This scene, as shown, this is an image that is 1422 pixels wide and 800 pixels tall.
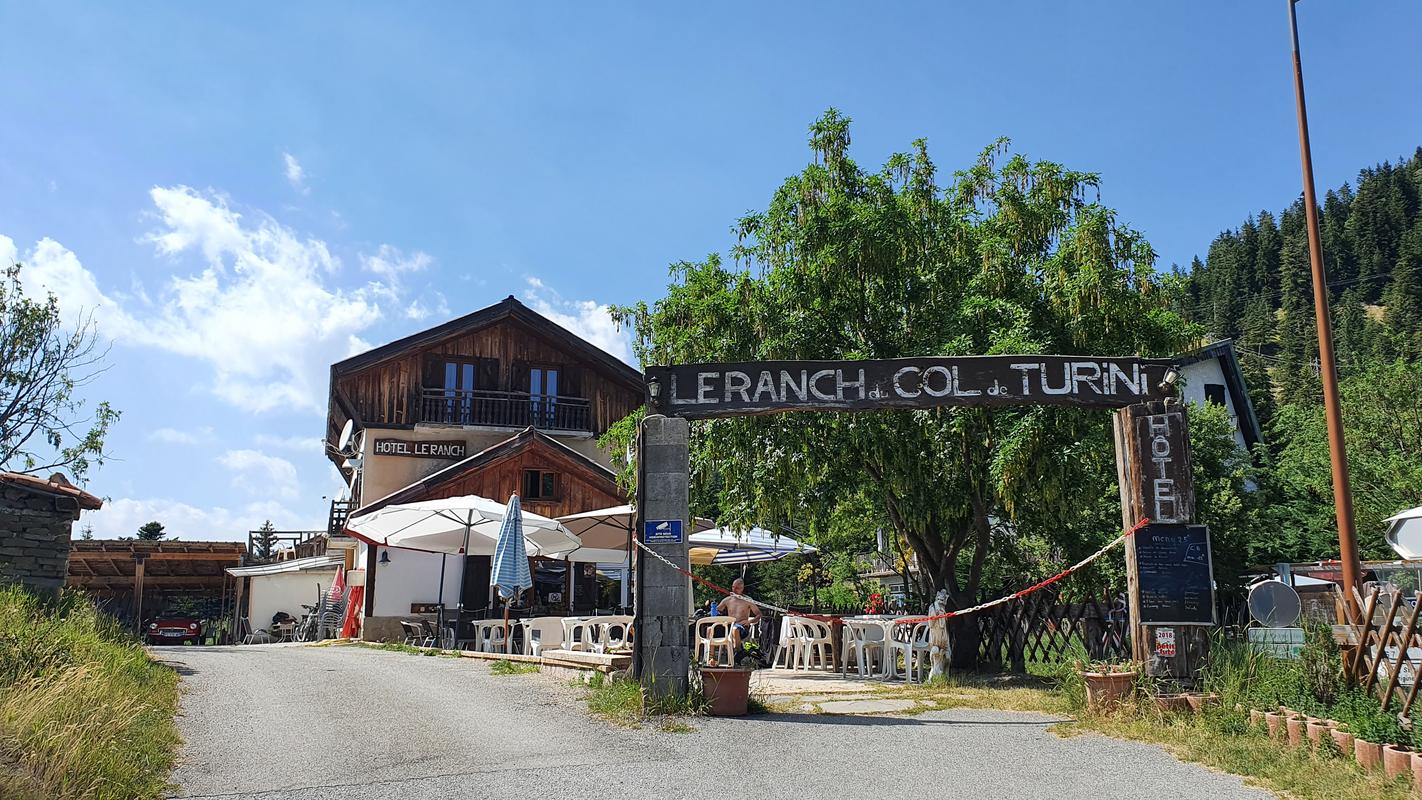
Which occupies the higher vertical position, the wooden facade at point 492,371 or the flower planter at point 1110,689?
the wooden facade at point 492,371

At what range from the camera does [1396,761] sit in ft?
21.3

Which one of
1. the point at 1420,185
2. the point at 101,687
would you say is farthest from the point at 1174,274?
the point at 1420,185

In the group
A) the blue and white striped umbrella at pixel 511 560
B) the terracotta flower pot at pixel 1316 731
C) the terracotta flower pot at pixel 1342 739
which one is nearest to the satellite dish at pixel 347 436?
the blue and white striped umbrella at pixel 511 560

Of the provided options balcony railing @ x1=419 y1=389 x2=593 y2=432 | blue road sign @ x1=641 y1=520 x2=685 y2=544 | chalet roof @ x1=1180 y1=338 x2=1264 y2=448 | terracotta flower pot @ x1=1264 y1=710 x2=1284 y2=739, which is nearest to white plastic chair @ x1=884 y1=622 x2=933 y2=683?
blue road sign @ x1=641 y1=520 x2=685 y2=544

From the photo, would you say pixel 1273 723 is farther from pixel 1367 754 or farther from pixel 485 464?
pixel 485 464

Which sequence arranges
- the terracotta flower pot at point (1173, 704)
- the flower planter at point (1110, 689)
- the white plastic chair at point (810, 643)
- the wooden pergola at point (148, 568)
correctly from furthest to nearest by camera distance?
the wooden pergola at point (148, 568) → the white plastic chair at point (810, 643) → the flower planter at point (1110, 689) → the terracotta flower pot at point (1173, 704)

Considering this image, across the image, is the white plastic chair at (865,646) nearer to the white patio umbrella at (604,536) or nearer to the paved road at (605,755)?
the paved road at (605,755)

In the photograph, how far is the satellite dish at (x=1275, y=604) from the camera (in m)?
8.96

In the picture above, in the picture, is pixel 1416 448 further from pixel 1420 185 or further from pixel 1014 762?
pixel 1420 185

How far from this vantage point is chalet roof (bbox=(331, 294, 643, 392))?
30141 mm

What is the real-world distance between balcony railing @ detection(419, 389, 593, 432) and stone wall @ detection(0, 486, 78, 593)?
1465cm

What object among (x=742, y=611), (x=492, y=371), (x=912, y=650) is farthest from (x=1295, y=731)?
(x=492, y=371)

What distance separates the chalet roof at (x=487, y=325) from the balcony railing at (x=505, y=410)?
1380 mm

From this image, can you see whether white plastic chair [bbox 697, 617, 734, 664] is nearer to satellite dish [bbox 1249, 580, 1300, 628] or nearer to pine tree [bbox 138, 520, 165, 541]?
satellite dish [bbox 1249, 580, 1300, 628]
